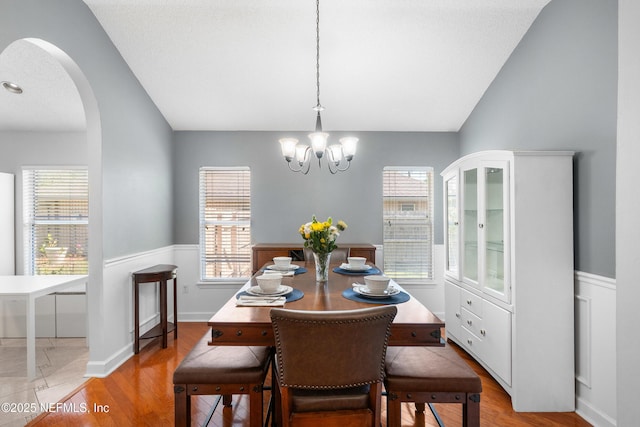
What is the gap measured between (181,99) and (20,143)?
203 cm

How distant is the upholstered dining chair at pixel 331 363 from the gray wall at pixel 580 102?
1.66 meters

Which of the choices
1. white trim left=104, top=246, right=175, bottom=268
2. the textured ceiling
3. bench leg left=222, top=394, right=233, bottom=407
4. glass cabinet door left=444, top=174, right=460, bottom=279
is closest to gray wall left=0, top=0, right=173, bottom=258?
white trim left=104, top=246, right=175, bottom=268

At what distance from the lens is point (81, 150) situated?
384cm

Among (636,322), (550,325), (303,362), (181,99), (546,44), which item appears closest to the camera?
(636,322)

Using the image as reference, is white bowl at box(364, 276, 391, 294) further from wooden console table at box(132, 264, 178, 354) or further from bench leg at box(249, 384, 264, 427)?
wooden console table at box(132, 264, 178, 354)

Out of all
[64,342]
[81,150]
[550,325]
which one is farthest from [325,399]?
[81,150]

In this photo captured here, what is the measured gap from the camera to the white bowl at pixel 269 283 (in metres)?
1.80

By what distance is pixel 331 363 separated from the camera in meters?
1.30

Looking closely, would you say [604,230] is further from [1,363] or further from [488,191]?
[1,363]

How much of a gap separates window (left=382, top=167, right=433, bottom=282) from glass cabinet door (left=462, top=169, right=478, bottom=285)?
1.12 meters

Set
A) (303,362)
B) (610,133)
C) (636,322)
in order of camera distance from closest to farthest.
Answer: (636,322) < (303,362) < (610,133)

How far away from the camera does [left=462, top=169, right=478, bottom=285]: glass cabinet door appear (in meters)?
2.76

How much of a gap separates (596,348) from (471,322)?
2.87ft

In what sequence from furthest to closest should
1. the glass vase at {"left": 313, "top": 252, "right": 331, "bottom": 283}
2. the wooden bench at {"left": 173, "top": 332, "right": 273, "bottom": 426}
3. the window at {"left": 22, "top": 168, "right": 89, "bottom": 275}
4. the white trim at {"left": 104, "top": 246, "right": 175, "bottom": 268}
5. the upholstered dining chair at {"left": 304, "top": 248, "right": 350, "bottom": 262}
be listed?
the window at {"left": 22, "top": 168, "right": 89, "bottom": 275}, the upholstered dining chair at {"left": 304, "top": 248, "right": 350, "bottom": 262}, the white trim at {"left": 104, "top": 246, "right": 175, "bottom": 268}, the glass vase at {"left": 313, "top": 252, "right": 331, "bottom": 283}, the wooden bench at {"left": 173, "top": 332, "right": 273, "bottom": 426}
